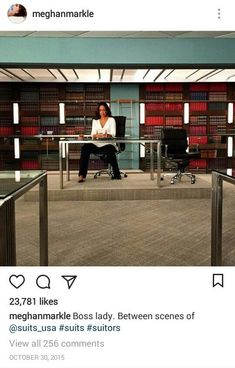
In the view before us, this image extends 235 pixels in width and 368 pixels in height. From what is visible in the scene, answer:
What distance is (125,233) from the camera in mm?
2176

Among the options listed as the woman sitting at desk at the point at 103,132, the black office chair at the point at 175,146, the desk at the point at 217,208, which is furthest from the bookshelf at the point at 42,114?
the desk at the point at 217,208

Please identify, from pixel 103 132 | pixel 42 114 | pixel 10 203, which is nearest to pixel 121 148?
pixel 103 132

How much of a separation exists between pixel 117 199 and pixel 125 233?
3.97ft

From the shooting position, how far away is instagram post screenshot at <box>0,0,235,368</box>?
526mm
